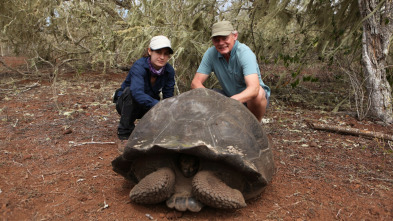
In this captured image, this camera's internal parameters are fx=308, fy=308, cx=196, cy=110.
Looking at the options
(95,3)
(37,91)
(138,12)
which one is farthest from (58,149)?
(95,3)

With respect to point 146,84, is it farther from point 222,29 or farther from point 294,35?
point 294,35

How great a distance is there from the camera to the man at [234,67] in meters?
3.22

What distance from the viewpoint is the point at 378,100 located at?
14.9 ft

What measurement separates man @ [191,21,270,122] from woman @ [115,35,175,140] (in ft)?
1.33

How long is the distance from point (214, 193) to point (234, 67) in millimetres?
1951

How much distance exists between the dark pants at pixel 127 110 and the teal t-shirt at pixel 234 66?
88 centimetres

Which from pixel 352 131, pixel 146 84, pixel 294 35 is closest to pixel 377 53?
pixel 352 131

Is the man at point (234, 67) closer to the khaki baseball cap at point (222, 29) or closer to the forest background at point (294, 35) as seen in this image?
the khaki baseball cap at point (222, 29)

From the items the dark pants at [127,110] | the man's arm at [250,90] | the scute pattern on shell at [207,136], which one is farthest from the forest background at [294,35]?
the scute pattern on shell at [207,136]

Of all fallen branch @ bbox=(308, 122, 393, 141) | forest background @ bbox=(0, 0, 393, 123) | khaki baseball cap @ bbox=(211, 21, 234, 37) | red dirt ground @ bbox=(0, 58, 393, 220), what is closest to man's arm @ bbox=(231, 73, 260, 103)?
khaki baseball cap @ bbox=(211, 21, 234, 37)

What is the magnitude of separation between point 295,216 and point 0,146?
317cm

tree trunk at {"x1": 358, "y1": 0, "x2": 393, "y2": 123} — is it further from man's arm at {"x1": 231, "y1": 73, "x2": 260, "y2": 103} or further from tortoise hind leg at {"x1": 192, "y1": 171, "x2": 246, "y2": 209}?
tortoise hind leg at {"x1": 192, "y1": 171, "x2": 246, "y2": 209}

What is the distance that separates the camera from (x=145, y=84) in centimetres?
353

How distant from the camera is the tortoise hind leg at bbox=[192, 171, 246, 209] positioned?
186 cm
